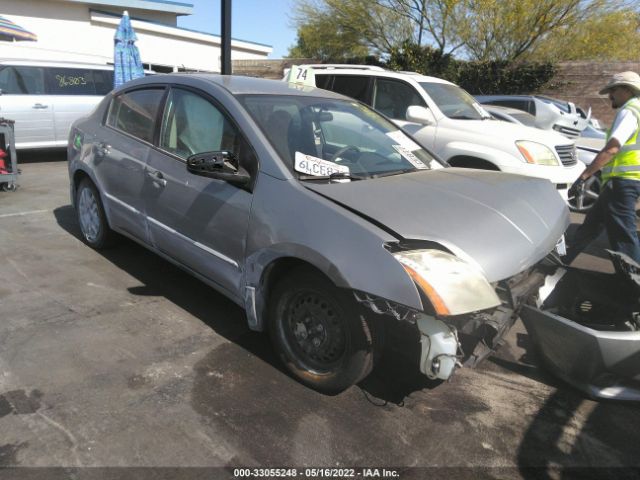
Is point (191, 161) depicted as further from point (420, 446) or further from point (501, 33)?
point (501, 33)

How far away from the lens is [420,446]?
2.51 meters

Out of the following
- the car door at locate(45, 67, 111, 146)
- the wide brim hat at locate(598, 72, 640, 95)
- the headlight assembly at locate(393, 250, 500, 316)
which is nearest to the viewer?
the headlight assembly at locate(393, 250, 500, 316)

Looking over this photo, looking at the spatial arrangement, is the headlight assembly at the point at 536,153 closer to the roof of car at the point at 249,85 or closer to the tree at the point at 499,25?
the roof of car at the point at 249,85

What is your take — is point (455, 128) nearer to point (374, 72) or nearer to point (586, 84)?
point (374, 72)

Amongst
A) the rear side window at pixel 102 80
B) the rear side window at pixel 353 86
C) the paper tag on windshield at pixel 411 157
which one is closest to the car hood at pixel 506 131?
the rear side window at pixel 353 86

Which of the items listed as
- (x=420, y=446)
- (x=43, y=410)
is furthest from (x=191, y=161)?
(x=420, y=446)

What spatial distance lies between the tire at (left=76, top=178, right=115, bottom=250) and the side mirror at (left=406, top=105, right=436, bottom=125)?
12.4ft

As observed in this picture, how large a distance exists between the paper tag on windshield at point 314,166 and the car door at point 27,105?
853cm

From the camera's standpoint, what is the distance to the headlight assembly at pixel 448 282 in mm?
2252

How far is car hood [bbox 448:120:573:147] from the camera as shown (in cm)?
618

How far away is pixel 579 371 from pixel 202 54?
92.3 feet

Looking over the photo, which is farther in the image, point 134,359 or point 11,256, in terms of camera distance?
point 11,256

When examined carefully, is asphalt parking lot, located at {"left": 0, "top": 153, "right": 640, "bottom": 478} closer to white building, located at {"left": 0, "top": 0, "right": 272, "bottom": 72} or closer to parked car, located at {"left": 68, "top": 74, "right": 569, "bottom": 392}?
parked car, located at {"left": 68, "top": 74, "right": 569, "bottom": 392}

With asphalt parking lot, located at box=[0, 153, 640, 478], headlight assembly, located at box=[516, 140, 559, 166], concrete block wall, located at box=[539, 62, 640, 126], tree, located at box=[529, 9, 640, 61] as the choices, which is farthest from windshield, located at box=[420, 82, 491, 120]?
tree, located at box=[529, 9, 640, 61]
